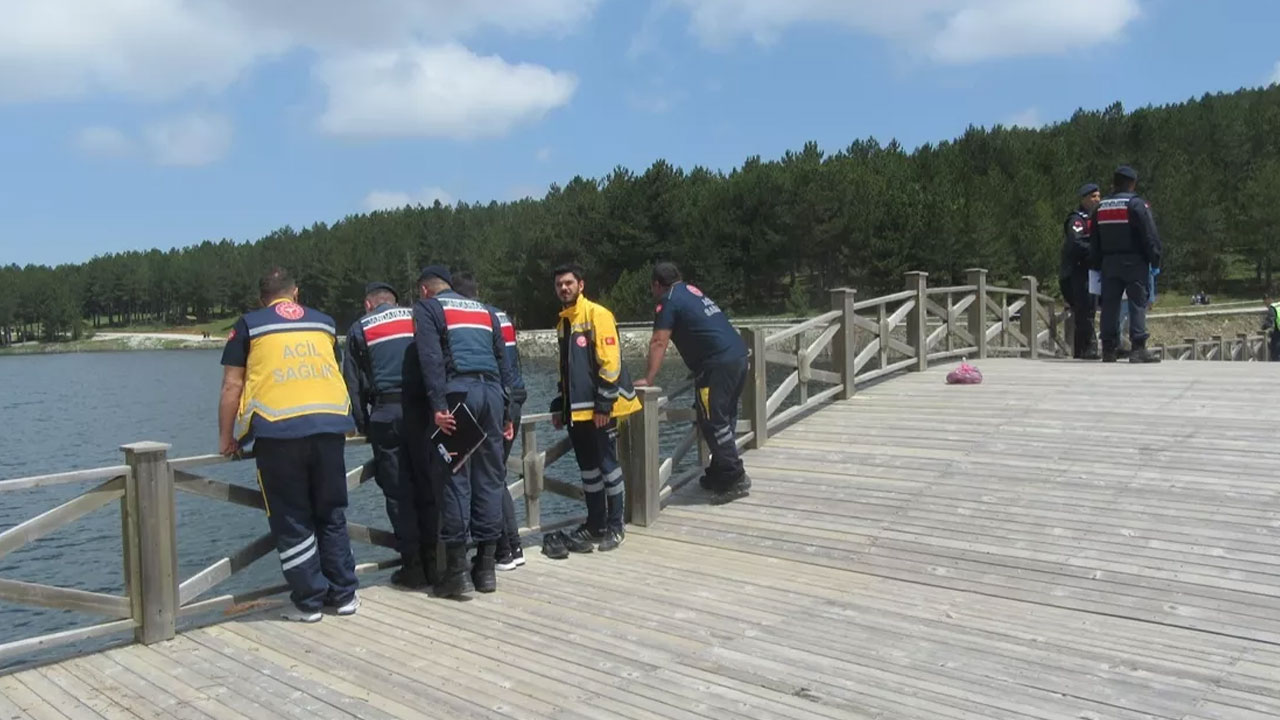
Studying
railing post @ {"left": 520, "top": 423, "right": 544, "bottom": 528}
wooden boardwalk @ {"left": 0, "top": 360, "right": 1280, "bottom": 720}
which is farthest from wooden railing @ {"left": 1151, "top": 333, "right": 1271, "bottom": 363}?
railing post @ {"left": 520, "top": 423, "right": 544, "bottom": 528}

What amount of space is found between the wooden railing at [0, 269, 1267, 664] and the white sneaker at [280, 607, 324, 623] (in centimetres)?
26

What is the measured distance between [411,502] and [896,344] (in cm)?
680

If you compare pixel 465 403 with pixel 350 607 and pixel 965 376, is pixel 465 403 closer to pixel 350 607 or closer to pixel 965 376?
pixel 350 607

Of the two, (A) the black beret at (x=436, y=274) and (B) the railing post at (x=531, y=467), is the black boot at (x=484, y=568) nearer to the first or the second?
(B) the railing post at (x=531, y=467)

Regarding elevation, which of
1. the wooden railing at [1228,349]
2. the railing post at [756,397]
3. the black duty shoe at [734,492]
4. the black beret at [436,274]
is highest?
the black beret at [436,274]

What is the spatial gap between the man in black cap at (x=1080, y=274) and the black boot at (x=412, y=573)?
9417 millimetres

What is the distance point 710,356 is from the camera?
7355 millimetres

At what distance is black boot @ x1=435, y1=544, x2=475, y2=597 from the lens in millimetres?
5539

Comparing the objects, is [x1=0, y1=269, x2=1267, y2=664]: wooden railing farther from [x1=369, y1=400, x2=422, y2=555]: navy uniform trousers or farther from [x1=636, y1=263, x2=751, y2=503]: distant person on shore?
[x1=636, y1=263, x2=751, y2=503]: distant person on shore

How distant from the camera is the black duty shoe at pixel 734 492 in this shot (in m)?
7.46

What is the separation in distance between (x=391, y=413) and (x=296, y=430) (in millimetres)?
862

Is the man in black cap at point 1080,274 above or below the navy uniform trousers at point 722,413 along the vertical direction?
above

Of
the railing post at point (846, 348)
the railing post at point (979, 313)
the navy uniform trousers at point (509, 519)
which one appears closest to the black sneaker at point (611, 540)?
the navy uniform trousers at point (509, 519)

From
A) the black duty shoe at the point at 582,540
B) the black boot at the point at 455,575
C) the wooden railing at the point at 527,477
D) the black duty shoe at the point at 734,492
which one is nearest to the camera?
the wooden railing at the point at 527,477
